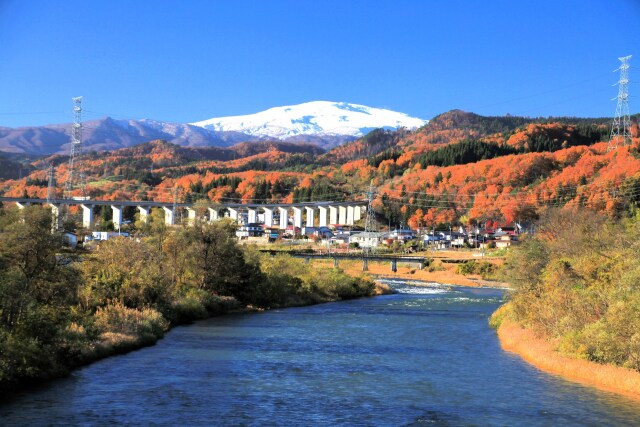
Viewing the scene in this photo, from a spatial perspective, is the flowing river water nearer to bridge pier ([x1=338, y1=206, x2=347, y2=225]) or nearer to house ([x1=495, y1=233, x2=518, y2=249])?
house ([x1=495, y1=233, x2=518, y2=249])

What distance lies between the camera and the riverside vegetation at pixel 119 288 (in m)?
21.9

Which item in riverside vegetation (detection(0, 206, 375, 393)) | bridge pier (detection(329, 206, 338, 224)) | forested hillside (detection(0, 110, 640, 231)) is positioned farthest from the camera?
bridge pier (detection(329, 206, 338, 224))

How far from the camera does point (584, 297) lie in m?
29.1

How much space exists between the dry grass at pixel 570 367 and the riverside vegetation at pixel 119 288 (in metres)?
16.4

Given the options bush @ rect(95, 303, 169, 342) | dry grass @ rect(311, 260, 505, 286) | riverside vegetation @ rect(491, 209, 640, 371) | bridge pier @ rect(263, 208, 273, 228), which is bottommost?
dry grass @ rect(311, 260, 505, 286)

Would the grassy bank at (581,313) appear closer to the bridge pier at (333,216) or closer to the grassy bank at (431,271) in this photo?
the grassy bank at (431,271)

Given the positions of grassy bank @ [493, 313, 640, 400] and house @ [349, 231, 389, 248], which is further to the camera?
house @ [349, 231, 389, 248]

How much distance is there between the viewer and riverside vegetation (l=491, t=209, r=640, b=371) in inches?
961

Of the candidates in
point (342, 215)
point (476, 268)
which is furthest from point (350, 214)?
point (476, 268)

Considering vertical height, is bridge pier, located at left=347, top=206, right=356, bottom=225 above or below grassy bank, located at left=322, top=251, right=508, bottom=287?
above

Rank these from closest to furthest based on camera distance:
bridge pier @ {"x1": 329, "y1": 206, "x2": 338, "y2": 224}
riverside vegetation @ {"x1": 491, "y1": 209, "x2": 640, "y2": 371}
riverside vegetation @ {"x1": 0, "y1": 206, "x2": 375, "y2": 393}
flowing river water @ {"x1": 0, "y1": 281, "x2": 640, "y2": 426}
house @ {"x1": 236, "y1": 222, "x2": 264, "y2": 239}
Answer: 1. flowing river water @ {"x1": 0, "y1": 281, "x2": 640, "y2": 426}
2. riverside vegetation @ {"x1": 0, "y1": 206, "x2": 375, "y2": 393}
3. riverside vegetation @ {"x1": 491, "y1": 209, "x2": 640, "y2": 371}
4. house @ {"x1": 236, "y1": 222, "x2": 264, "y2": 239}
5. bridge pier @ {"x1": 329, "y1": 206, "x2": 338, "y2": 224}

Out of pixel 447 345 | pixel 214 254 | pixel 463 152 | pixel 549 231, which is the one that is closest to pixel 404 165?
pixel 463 152

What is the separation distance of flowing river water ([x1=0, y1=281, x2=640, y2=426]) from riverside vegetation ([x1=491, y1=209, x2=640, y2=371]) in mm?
2044

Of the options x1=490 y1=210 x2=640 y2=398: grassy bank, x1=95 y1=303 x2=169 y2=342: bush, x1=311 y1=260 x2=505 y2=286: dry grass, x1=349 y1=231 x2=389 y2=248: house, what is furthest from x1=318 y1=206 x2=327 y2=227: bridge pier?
x1=95 y1=303 x2=169 y2=342: bush
